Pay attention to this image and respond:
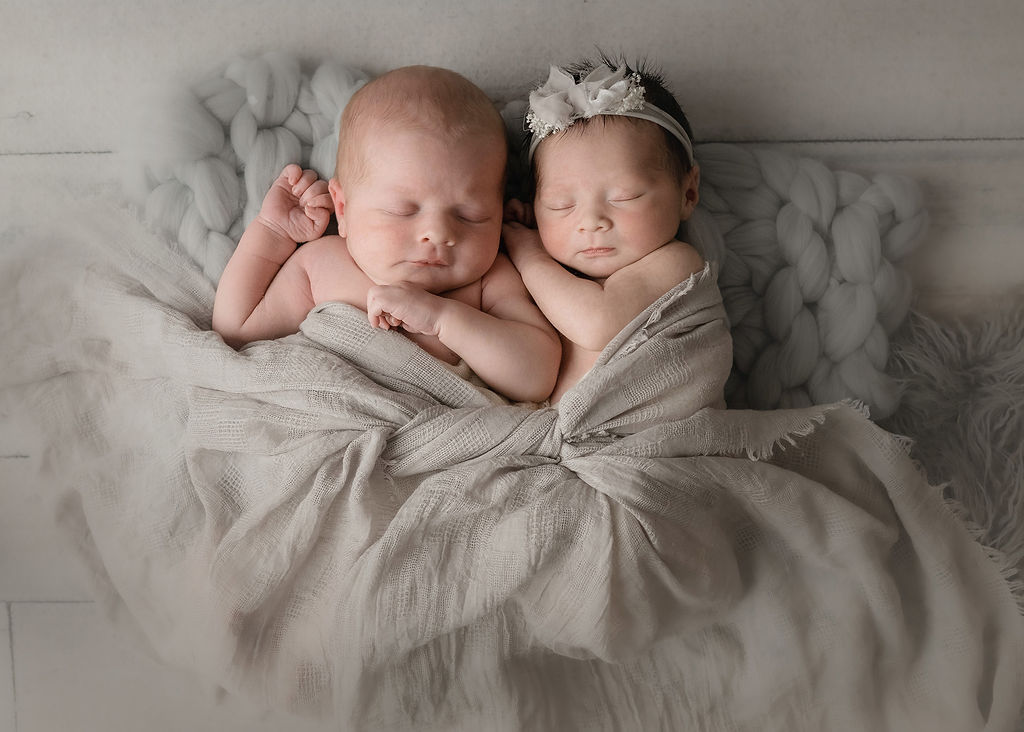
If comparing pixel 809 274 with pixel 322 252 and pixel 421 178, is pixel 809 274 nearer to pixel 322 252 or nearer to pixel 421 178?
pixel 421 178

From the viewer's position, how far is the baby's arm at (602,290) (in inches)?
44.4

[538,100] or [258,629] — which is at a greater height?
[538,100]

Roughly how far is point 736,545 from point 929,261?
1.96ft

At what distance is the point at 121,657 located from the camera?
1201 millimetres

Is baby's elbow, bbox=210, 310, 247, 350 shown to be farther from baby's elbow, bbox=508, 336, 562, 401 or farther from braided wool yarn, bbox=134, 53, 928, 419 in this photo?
baby's elbow, bbox=508, 336, 562, 401

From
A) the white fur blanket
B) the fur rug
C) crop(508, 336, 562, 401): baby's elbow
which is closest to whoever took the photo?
the white fur blanket

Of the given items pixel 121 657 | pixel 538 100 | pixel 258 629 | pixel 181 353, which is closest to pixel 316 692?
pixel 258 629

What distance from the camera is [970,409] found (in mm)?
1323

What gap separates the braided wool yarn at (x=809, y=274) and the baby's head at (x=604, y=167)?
0.15 m

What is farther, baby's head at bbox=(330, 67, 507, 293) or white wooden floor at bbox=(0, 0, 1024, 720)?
white wooden floor at bbox=(0, 0, 1024, 720)

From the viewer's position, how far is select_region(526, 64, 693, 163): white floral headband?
1138 millimetres

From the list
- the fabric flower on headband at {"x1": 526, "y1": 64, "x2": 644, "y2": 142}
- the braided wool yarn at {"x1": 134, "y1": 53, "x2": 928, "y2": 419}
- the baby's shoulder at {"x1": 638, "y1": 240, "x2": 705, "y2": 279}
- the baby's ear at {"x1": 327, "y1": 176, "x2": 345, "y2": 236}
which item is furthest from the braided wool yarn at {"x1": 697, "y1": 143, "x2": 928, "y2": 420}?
the baby's ear at {"x1": 327, "y1": 176, "x2": 345, "y2": 236}

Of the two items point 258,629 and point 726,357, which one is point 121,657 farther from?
point 726,357

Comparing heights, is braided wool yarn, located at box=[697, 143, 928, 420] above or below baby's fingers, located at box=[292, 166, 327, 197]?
below
